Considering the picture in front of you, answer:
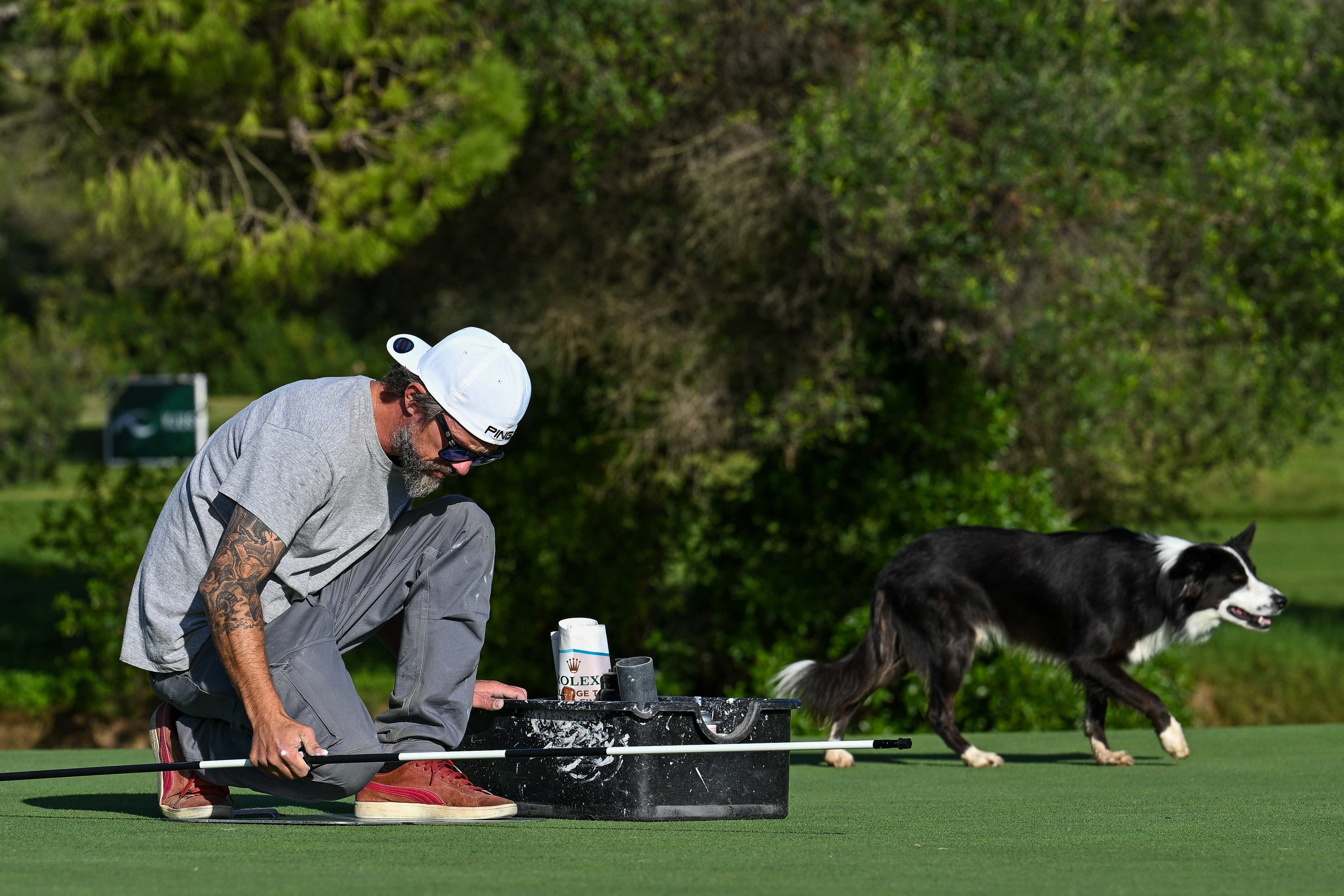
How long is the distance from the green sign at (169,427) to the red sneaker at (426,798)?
7.10m

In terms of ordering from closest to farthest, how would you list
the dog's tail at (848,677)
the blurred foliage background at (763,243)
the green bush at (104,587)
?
the dog's tail at (848,677), the blurred foliage background at (763,243), the green bush at (104,587)

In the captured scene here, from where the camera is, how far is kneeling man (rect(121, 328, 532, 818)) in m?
3.56

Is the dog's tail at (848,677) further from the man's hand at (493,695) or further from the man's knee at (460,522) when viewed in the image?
the man's knee at (460,522)

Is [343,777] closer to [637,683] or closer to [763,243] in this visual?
[637,683]

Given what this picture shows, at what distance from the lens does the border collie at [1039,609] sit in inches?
247

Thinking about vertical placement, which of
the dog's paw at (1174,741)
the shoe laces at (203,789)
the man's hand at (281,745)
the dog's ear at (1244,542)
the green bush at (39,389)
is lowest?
the dog's paw at (1174,741)

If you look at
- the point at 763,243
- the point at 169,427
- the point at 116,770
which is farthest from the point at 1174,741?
the point at 169,427

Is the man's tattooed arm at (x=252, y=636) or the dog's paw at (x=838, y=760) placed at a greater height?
the man's tattooed arm at (x=252, y=636)

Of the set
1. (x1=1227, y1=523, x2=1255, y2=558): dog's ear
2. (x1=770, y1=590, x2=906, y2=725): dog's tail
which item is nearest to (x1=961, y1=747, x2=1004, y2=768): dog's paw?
(x1=770, y1=590, x2=906, y2=725): dog's tail

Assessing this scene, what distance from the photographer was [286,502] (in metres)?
3.51

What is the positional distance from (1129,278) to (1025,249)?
731mm

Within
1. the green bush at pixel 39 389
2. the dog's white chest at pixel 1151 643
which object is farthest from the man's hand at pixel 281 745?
the green bush at pixel 39 389

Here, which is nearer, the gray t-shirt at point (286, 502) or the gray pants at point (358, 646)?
the gray t-shirt at point (286, 502)

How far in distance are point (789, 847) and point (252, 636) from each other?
131cm
